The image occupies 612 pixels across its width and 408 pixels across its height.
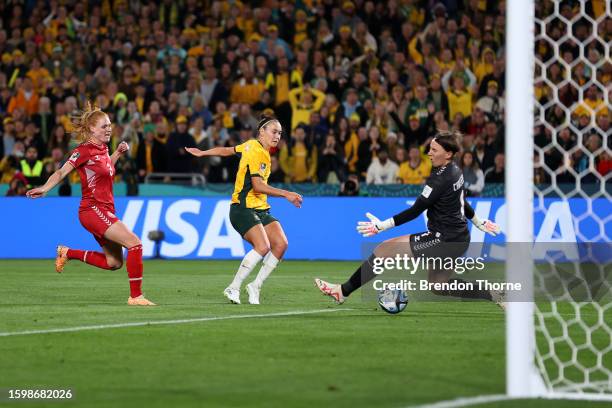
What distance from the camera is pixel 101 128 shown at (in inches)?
497

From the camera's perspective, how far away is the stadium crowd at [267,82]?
22.7 meters

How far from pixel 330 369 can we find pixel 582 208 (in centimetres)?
1296

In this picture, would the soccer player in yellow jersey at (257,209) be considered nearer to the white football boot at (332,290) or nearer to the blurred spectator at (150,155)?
the white football boot at (332,290)

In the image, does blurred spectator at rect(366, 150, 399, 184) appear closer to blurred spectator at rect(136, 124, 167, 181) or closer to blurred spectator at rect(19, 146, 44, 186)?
blurred spectator at rect(136, 124, 167, 181)

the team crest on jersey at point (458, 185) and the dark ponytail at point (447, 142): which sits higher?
the dark ponytail at point (447, 142)

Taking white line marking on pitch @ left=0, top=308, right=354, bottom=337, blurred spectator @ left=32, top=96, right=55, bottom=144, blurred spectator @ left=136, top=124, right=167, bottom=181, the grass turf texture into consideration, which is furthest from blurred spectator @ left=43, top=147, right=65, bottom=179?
white line marking on pitch @ left=0, top=308, right=354, bottom=337

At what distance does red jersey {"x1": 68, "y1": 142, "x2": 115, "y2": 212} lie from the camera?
1259cm

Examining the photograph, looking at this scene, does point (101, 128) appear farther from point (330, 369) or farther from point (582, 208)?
point (582, 208)

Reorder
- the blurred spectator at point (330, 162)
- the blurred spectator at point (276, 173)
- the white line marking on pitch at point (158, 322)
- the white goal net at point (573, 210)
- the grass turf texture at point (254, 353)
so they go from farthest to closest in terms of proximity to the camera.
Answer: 1. the blurred spectator at point (276, 173)
2. the blurred spectator at point (330, 162)
3. the white line marking on pitch at point (158, 322)
4. the white goal net at point (573, 210)
5. the grass turf texture at point (254, 353)

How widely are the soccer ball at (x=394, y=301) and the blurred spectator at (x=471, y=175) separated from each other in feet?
31.7

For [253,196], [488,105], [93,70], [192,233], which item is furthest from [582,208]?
[93,70]

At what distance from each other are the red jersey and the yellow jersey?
4.69 feet

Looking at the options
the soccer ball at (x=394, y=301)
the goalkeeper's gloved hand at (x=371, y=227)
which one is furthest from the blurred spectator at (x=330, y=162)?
the goalkeeper's gloved hand at (x=371, y=227)

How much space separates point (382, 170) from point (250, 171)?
960 centimetres
